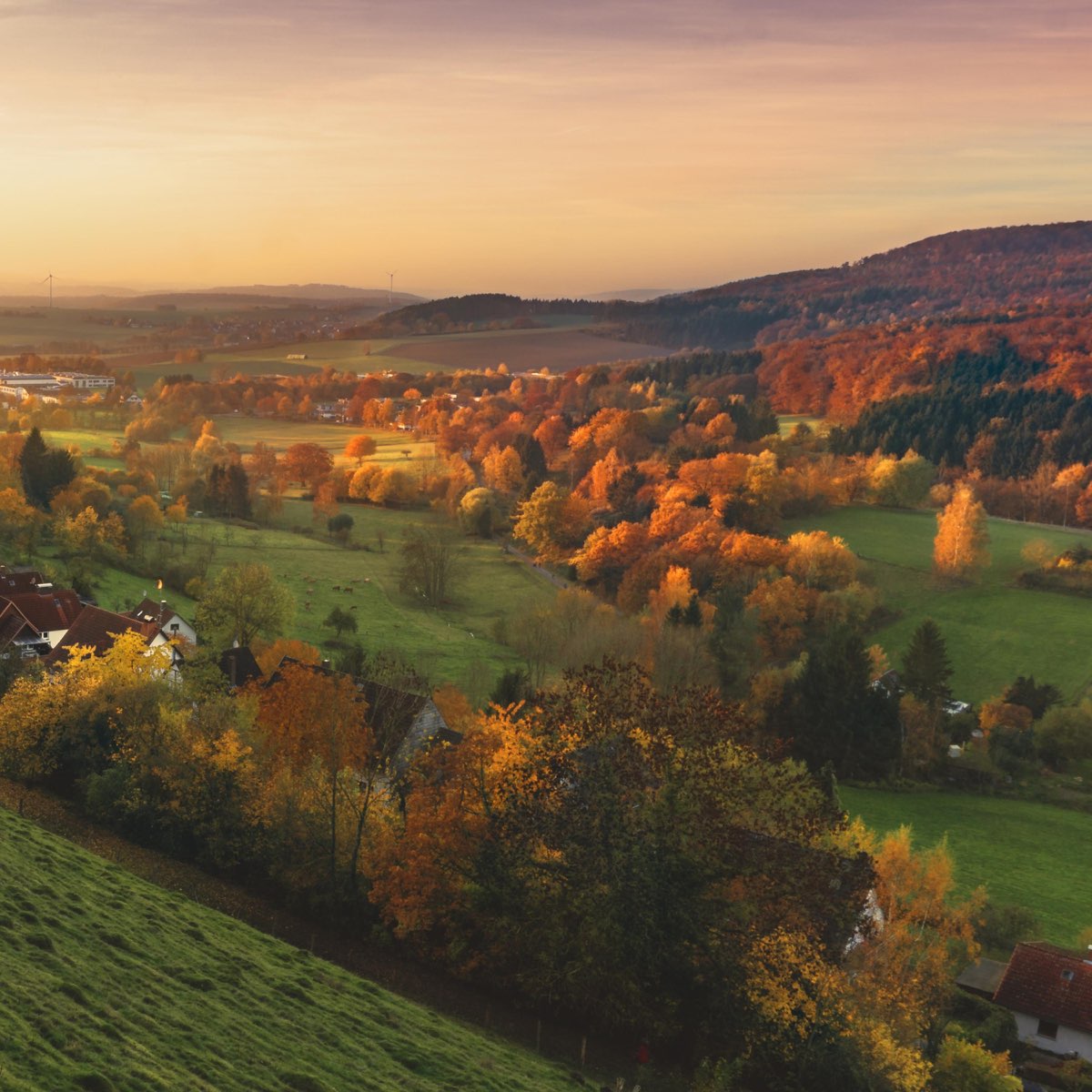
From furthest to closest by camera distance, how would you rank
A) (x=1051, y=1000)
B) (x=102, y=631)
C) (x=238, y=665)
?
(x=102, y=631), (x=238, y=665), (x=1051, y=1000)

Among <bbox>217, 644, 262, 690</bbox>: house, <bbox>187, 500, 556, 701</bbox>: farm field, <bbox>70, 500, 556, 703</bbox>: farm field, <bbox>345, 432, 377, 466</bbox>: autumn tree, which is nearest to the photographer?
<bbox>217, 644, 262, 690</bbox>: house

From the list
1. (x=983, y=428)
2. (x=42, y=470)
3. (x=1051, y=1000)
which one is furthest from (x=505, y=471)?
(x=1051, y=1000)

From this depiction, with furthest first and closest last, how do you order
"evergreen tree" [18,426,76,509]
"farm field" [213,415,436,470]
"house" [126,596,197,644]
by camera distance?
"farm field" [213,415,436,470], "evergreen tree" [18,426,76,509], "house" [126,596,197,644]

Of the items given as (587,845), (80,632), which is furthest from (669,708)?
(80,632)

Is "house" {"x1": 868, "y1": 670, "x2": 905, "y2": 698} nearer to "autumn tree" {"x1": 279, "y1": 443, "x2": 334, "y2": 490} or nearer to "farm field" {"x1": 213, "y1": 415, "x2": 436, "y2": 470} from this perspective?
"farm field" {"x1": 213, "y1": 415, "x2": 436, "y2": 470}

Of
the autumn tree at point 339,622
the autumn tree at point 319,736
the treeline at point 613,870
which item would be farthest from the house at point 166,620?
the treeline at point 613,870

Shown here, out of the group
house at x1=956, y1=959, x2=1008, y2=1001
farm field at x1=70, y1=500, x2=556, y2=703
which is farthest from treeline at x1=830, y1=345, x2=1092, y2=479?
house at x1=956, y1=959, x2=1008, y2=1001

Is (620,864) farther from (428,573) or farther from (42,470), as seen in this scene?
(42,470)

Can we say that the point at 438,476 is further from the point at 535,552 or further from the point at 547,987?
the point at 547,987
